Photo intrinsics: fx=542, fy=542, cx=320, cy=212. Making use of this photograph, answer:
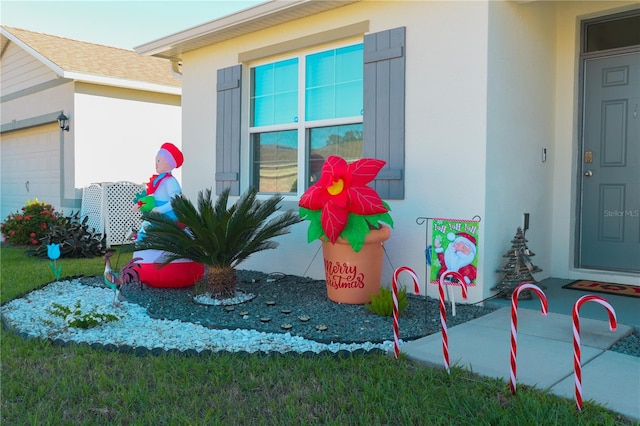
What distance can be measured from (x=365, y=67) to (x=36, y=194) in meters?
9.43

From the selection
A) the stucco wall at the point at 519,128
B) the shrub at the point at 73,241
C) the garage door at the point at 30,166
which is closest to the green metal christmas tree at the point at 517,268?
the stucco wall at the point at 519,128

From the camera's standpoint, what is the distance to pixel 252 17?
20.6ft

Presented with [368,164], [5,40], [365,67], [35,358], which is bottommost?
[35,358]

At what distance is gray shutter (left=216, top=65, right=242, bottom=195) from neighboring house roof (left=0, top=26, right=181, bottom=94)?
9.94 ft

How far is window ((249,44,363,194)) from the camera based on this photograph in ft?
19.6

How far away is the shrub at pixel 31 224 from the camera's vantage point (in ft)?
32.3

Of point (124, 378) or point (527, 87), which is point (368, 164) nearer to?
point (527, 87)

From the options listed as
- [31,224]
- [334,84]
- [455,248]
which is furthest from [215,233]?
[31,224]

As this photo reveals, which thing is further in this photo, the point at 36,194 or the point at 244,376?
the point at 36,194

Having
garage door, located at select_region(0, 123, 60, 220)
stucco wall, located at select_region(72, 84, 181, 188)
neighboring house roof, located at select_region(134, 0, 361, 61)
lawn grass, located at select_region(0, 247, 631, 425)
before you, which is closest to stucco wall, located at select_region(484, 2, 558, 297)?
neighboring house roof, located at select_region(134, 0, 361, 61)

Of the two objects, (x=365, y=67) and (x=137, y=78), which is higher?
(x=137, y=78)

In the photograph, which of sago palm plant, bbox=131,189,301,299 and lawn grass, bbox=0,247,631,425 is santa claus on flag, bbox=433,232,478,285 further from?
lawn grass, bbox=0,247,631,425

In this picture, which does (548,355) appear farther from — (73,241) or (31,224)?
(31,224)

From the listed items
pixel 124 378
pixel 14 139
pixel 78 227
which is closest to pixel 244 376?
pixel 124 378
